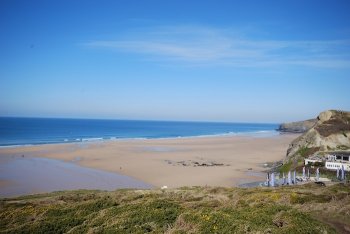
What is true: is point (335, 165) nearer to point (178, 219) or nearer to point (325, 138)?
point (325, 138)

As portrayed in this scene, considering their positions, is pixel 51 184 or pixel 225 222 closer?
pixel 225 222

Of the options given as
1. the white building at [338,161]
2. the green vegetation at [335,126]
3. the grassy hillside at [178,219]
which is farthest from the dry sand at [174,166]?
the grassy hillside at [178,219]

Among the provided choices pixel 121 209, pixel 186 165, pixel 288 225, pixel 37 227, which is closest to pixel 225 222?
pixel 288 225

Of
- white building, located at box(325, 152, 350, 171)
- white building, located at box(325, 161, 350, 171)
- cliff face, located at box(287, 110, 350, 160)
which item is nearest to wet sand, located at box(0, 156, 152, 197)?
white building, located at box(325, 161, 350, 171)

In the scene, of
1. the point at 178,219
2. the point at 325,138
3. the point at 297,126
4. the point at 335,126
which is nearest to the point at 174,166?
the point at 325,138

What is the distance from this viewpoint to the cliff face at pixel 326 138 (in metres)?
44.6

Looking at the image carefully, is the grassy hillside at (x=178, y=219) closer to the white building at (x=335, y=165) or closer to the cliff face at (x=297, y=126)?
the white building at (x=335, y=165)

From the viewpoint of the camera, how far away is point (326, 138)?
4572 centimetres

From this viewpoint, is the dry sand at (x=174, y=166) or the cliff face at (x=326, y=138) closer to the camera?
the dry sand at (x=174, y=166)

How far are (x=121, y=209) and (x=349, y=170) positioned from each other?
92.9 feet

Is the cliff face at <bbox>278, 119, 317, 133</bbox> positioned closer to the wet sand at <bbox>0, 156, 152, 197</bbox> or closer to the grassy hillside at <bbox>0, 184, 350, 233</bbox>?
the wet sand at <bbox>0, 156, 152, 197</bbox>

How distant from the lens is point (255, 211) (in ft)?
49.5

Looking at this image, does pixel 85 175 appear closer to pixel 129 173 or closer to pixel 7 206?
pixel 129 173

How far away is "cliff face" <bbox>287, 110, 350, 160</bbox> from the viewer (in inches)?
1757
